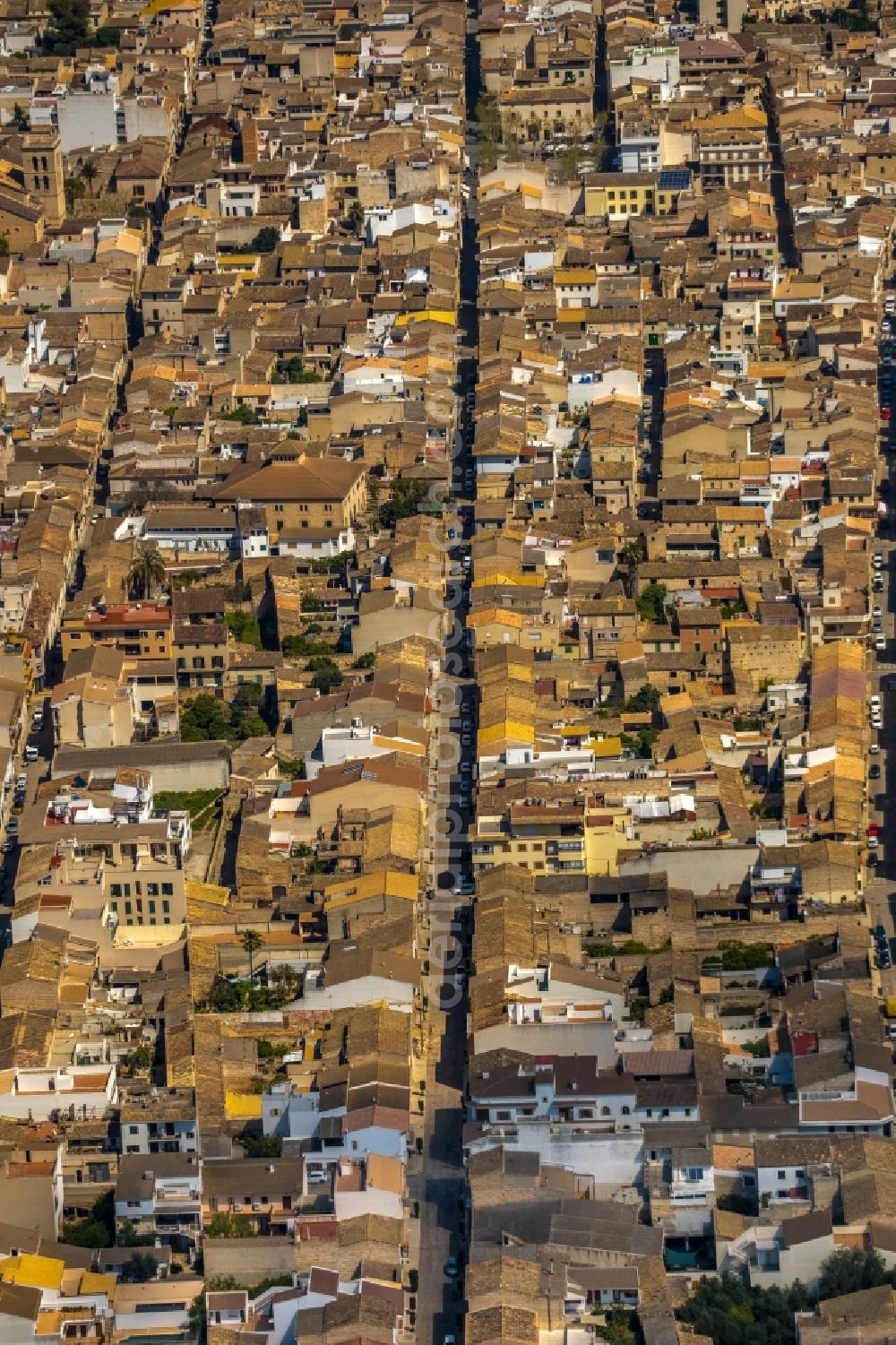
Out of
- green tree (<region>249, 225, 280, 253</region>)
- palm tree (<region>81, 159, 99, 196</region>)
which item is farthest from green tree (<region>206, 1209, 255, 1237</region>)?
palm tree (<region>81, 159, 99, 196</region>)

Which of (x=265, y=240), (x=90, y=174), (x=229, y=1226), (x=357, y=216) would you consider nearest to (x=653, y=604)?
(x=229, y=1226)

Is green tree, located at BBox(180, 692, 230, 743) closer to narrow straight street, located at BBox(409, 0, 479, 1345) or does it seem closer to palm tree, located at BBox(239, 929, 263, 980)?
narrow straight street, located at BBox(409, 0, 479, 1345)

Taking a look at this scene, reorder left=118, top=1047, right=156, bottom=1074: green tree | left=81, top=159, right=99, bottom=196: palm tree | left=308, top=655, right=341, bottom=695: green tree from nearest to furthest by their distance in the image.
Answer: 1. left=118, top=1047, right=156, bottom=1074: green tree
2. left=308, top=655, right=341, bottom=695: green tree
3. left=81, top=159, right=99, bottom=196: palm tree

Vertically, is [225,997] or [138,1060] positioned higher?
[225,997]

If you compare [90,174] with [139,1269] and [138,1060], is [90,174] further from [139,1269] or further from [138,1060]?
[139,1269]

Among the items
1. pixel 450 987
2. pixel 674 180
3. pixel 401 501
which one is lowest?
pixel 450 987

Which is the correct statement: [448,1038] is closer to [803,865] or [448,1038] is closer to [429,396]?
[803,865]
